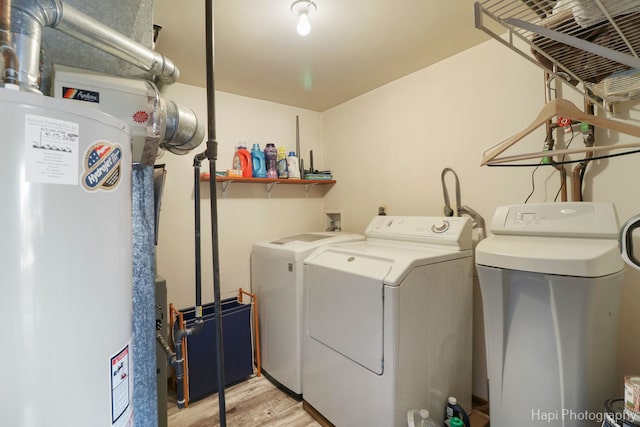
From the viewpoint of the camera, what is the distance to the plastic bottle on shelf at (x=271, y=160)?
266cm

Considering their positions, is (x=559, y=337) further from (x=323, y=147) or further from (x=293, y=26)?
(x=323, y=147)

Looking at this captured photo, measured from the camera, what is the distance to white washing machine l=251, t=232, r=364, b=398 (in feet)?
6.77

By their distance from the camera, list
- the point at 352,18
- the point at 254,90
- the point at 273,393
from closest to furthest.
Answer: the point at 352,18 < the point at 273,393 < the point at 254,90

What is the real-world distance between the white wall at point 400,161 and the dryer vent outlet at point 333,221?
85 millimetres

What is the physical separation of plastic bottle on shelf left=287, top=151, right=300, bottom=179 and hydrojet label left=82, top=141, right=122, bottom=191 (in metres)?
2.13

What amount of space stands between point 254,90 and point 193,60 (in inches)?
24.4

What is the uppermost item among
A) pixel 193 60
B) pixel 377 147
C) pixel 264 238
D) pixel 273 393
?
pixel 193 60

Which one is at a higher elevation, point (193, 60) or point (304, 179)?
point (193, 60)

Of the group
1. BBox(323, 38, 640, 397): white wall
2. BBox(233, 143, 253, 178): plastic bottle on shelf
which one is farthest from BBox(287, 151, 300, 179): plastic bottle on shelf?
BBox(323, 38, 640, 397): white wall

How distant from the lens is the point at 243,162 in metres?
2.56

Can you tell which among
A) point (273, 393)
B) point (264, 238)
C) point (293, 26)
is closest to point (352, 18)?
point (293, 26)

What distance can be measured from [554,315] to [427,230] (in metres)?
0.83

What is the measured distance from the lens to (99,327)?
61cm

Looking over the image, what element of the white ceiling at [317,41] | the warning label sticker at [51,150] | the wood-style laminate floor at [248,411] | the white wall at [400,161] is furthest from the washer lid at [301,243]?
the warning label sticker at [51,150]
